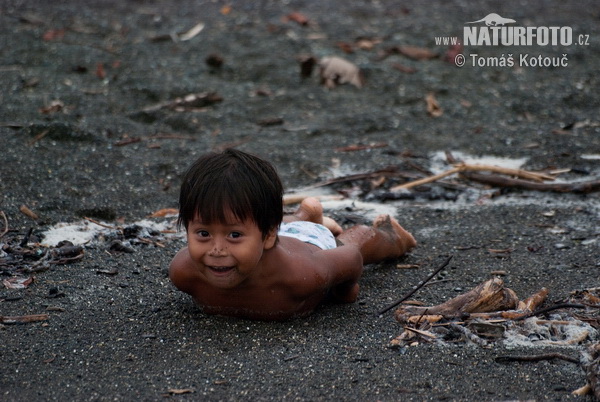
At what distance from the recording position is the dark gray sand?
3.06 metres

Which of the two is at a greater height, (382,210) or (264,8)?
(264,8)

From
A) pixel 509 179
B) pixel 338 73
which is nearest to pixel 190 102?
pixel 338 73

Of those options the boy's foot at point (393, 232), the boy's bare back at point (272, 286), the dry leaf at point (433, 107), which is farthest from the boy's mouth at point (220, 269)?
the dry leaf at point (433, 107)

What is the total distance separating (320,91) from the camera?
797cm

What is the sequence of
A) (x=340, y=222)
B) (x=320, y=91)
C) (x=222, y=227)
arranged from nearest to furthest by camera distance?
(x=222, y=227) → (x=340, y=222) → (x=320, y=91)

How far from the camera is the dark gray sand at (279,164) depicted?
10.0 ft

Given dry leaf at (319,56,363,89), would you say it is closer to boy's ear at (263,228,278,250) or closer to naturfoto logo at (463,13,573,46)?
naturfoto logo at (463,13,573,46)

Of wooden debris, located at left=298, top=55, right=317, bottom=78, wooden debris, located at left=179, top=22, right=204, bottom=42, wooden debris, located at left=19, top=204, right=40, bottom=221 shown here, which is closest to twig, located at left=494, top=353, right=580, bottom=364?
wooden debris, located at left=19, top=204, right=40, bottom=221

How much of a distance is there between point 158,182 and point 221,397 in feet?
9.91

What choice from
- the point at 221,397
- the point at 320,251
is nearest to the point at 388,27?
the point at 320,251

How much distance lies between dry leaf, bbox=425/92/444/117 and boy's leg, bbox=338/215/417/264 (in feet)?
10.7

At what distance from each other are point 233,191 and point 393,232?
4.63ft

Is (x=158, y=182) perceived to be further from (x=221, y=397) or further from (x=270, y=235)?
(x=221, y=397)

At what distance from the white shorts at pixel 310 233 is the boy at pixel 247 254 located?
0.04 meters
